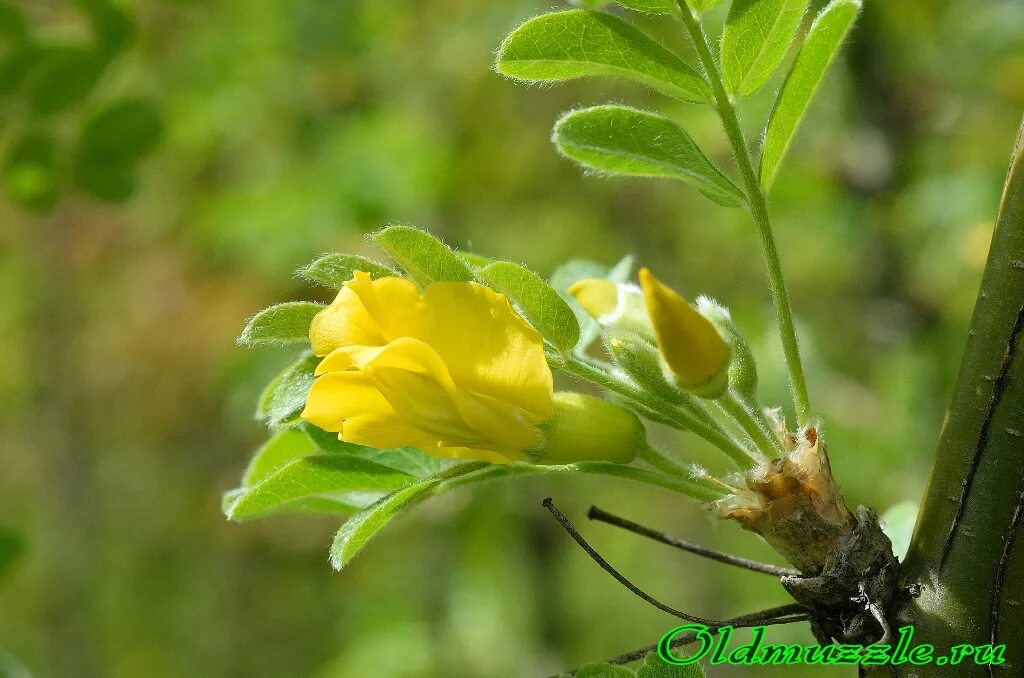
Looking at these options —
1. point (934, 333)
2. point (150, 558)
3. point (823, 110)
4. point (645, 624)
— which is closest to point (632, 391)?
point (934, 333)

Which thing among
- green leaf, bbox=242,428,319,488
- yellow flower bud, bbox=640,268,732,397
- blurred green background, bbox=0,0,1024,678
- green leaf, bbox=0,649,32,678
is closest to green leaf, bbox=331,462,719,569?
yellow flower bud, bbox=640,268,732,397

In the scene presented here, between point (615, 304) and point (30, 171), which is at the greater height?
point (615, 304)

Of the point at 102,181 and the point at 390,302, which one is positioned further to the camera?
the point at 102,181

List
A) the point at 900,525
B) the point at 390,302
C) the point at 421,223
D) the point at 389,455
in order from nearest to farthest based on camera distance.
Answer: the point at 390,302
the point at 389,455
the point at 900,525
the point at 421,223

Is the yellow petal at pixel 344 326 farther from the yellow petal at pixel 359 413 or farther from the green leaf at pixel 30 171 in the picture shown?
the green leaf at pixel 30 171

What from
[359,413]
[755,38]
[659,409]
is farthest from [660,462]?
[755,38]

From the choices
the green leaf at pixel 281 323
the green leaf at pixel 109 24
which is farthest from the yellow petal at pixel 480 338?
the green leaf at pixel 109 24

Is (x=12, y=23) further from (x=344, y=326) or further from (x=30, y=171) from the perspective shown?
(x=344, y=326)

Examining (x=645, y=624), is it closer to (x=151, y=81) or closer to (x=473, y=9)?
(x=473, y=9)
